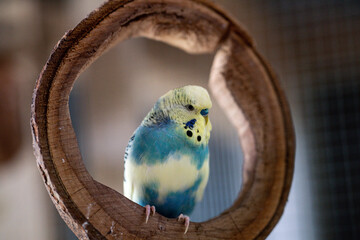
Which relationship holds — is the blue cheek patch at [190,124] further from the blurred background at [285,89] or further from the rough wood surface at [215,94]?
the blurred background at [285,89]

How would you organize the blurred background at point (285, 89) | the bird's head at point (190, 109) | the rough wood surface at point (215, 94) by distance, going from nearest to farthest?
the rough wood surface at point (215, 94) < the bird's head at point (190, 109) < the blurred background at point (285, 89)

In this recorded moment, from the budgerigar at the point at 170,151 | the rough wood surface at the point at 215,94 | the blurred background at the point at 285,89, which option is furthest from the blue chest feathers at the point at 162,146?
the blurred background at the point at 285,89

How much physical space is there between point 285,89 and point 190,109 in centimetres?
127

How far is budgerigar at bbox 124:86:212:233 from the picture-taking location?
2.50 ft

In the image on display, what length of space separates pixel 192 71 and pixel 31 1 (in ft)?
3.25

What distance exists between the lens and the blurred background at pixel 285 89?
1854 mm

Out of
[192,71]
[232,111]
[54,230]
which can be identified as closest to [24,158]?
[54,230]

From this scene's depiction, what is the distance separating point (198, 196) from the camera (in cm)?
84

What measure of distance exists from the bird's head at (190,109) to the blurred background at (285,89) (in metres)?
1.02

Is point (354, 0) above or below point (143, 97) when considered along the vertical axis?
above

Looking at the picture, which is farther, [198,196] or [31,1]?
[31,1]

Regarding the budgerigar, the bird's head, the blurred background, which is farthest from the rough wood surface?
the blurred background

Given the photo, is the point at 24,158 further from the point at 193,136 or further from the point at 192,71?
the point at 193,136

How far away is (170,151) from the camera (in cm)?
76
